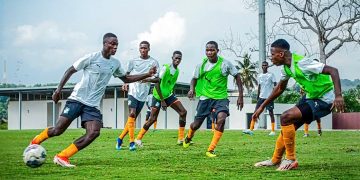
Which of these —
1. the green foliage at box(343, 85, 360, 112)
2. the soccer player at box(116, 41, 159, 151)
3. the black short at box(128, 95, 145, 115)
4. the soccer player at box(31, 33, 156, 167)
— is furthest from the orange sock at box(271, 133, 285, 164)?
the green foliage at box(343, 85, 360, 112)

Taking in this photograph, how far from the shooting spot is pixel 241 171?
8.55 m

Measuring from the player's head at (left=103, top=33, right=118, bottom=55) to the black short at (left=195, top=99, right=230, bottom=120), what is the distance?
3.05 meters

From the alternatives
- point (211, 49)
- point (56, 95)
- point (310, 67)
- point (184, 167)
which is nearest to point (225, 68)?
point (211, 49)

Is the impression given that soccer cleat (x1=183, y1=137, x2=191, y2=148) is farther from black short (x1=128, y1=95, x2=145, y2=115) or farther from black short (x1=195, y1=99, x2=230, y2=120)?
black short (x1=195, y1=99, x2=230, y2=120)

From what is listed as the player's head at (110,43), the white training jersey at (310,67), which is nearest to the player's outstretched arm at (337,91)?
the white training jersey at (310,67)

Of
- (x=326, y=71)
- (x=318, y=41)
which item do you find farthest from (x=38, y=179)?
(x=318, y=41)

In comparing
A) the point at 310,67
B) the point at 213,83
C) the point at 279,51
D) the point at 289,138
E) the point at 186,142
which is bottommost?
the point at 186,142

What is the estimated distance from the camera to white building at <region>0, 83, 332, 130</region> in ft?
199

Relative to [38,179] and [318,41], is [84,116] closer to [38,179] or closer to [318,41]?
[38,179]

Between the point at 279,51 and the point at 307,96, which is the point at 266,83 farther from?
the point at 279,51

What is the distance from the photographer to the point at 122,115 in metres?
64.2

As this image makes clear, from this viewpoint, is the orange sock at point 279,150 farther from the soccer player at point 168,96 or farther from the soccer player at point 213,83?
the soccer player at point 168,96

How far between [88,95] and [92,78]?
292 millimetres

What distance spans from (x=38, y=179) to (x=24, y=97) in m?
64.2
